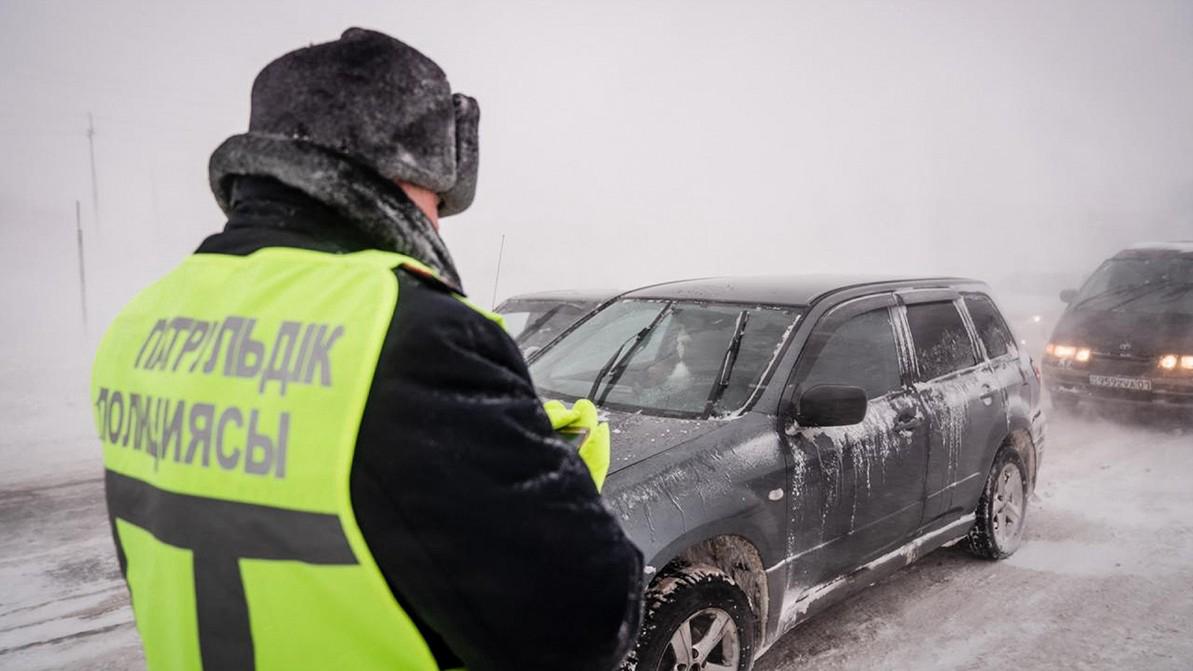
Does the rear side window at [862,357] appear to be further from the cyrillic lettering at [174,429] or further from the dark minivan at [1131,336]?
the dark minivan at [1131,336]

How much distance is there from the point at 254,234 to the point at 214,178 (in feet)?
0.63

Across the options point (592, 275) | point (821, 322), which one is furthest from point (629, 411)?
point (592, 275)

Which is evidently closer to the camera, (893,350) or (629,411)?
(629,411)

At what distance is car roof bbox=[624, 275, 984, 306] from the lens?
4.09 metres

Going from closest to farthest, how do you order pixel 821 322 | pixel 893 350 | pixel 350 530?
pixel 350 530, pixel 821 322, pixel 893 350

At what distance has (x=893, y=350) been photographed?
4246mm

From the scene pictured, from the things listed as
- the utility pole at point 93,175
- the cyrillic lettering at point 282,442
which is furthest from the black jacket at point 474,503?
the utility pole at point 93,175

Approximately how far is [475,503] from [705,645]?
2.20 metres

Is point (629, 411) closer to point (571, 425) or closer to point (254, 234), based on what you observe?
point (571, 425)

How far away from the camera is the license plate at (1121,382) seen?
8.48 metres

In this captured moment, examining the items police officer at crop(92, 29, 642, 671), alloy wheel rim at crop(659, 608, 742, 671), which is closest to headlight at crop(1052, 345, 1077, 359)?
alloy wheel rim at crop(659, 608, 742, 671)

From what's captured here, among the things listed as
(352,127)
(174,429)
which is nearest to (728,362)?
(352,127)

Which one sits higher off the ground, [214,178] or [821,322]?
[214,178]

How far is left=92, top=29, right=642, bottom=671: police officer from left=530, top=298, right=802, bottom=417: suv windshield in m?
2.41
